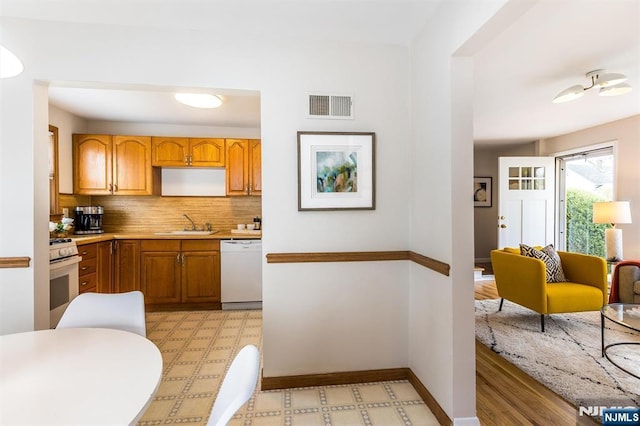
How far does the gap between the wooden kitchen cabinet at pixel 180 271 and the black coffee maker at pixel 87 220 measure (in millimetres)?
826

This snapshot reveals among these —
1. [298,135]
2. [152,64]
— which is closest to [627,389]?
[298,135]

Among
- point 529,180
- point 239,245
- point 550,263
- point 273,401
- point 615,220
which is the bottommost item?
point 273,401

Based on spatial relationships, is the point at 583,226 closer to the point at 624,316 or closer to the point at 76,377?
the point at 624,316

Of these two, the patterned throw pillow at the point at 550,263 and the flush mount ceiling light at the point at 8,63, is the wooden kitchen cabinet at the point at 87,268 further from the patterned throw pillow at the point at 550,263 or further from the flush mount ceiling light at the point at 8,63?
the patterned throw pillow at the point at 550,263

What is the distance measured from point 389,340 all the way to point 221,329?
1.86 m

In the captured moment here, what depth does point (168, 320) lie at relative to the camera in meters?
3.51

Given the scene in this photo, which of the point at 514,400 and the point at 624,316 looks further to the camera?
the point at 624,316

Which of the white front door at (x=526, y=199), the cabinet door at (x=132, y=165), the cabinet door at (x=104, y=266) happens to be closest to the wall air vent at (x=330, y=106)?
the cabinet door at (x=132, y=165)

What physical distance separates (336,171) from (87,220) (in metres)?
3.58

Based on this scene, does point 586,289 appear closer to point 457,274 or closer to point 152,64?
point 457,274

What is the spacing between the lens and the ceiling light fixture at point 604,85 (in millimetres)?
2637

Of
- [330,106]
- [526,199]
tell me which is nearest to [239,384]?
[330,106]

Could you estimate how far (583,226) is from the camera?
5.20m

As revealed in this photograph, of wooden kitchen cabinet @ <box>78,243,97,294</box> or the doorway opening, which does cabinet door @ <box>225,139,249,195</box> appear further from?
the doorway opening
